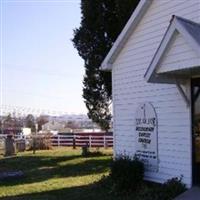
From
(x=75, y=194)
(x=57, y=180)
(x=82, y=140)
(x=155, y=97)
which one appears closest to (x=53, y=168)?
(x=57, y=180)

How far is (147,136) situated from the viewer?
1440cm

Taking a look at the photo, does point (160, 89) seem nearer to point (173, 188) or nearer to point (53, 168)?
point (173, 188)

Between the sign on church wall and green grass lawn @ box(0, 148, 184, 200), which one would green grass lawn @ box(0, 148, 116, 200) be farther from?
the sign on church wall

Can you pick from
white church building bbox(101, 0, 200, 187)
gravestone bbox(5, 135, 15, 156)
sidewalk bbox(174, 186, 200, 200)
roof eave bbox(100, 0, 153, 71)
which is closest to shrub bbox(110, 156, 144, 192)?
white church building bbox(101, 0, 200, 187)

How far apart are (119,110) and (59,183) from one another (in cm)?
322

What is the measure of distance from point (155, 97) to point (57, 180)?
18.0 feet

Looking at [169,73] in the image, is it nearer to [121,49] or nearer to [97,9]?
[121,49]

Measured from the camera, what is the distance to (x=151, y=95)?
1425cm

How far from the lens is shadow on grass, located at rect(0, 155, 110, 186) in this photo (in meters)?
18.7

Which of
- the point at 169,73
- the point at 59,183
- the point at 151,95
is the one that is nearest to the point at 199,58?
the point at 169,73

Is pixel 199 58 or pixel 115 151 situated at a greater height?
pixel 199 58

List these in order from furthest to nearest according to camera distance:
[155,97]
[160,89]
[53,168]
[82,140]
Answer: [82,140], [53,168], [155,97], [160,89]

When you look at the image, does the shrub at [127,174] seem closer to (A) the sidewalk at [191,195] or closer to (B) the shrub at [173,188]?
(B) the shrub at [173,188]

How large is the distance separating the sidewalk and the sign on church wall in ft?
6.82
